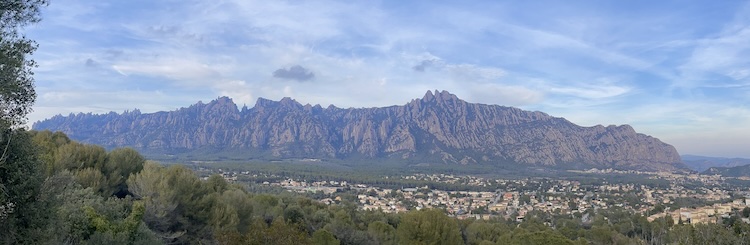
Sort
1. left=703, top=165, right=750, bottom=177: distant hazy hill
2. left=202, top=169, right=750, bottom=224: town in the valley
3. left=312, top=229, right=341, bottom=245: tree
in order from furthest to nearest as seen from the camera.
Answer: left=703, top=165, right=750, bottom=177: distant hazy hill
left=202, top=169, right=750, bottom=224: town in the valley
left=312, top=229, right=341, bottom=245: tree

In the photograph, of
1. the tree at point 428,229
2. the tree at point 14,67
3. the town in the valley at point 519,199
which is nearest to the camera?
the tree at point 14,67

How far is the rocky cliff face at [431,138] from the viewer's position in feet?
550

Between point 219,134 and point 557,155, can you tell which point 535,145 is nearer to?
point 557,155

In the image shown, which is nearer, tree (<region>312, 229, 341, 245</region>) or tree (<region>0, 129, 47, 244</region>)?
tree (<region>0, 129, 47, 244</region>)

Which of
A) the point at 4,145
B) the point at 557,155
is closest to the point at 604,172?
the point at 557,155

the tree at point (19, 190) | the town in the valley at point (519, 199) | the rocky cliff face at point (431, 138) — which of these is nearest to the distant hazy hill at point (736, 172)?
the rocky cliff face at point (431, 138)

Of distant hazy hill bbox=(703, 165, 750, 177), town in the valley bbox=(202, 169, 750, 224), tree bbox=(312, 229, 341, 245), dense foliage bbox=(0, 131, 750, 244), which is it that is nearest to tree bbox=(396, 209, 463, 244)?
dense foliage bbox=(0, 131, 750, 244)

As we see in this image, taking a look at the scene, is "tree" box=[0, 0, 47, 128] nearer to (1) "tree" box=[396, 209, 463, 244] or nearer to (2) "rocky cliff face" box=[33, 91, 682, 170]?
(1) "tree" box=[396, 209, 463, 244]

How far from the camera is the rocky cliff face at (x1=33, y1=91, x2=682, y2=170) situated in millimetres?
167500

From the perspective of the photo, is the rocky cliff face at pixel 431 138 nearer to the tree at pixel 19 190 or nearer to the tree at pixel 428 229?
the tree at pixel 428 229

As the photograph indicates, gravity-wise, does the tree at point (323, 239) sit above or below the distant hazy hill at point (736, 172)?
below

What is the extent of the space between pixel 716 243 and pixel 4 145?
50.2 feet

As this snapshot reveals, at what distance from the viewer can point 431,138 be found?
584 ft

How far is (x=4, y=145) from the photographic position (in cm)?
846
